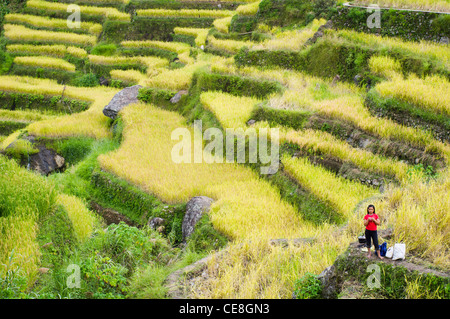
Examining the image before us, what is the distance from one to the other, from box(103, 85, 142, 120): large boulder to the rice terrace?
0.22 ft

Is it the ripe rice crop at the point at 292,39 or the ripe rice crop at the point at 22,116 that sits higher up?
the ripe rice crop at the point at 292,39

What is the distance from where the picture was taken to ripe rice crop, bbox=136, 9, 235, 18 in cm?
2222

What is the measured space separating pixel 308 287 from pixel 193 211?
367cm

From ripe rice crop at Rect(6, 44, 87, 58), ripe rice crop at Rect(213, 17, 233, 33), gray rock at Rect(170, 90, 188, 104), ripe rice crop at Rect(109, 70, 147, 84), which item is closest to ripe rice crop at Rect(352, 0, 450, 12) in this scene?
gray rock at Rect(170, 90, 188, 104)

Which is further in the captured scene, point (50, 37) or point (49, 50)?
point (50, 37)

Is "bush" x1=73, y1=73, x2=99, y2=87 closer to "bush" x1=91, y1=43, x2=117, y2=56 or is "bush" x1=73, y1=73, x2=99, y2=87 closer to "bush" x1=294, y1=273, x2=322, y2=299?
"bush" x1=91, y1=43, x2=117, y2=56

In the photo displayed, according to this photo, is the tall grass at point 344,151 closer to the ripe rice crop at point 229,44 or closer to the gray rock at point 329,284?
the gray rock at point 329,284

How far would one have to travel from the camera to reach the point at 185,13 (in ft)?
73.2

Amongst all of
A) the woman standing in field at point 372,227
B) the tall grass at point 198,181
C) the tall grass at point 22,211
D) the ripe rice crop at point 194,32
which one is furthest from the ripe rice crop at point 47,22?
the woman standing in field at point 372,227

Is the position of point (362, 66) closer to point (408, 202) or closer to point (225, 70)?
point (225, 70)

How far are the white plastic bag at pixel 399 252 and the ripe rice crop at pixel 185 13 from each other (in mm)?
20542

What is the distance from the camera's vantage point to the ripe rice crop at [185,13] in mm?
22219

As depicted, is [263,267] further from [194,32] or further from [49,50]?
[49,50]

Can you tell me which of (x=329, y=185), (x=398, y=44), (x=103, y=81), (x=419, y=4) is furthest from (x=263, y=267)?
(x=103, y=81)
